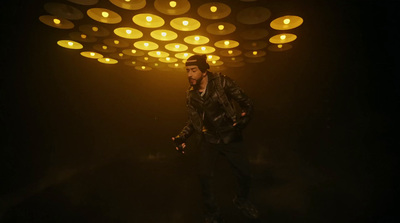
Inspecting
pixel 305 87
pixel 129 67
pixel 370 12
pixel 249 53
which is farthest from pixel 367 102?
pixel 129 67

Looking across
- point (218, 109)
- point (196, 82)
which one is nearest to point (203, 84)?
point (196, 82)

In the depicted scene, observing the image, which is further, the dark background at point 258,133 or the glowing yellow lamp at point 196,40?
the glowing yellow lamp at point 196,40

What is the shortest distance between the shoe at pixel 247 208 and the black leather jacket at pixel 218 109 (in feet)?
3.49

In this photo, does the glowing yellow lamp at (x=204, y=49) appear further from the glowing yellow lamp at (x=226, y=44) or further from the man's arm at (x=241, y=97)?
the man's arm at (x=241, y=97)

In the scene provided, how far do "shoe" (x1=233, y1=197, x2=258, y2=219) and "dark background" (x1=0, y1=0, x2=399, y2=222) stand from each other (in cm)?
13

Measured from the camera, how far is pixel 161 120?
6027 millimetres

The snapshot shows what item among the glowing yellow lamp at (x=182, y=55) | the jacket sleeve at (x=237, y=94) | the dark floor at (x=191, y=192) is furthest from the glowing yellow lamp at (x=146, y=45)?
the dark floor at (x=191, y=192)

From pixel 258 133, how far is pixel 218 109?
10.0 feet

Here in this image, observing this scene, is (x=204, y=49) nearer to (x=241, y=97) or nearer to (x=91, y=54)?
(x=241, y=97)

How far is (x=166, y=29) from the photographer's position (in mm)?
2908

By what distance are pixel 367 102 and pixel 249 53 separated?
2412mm

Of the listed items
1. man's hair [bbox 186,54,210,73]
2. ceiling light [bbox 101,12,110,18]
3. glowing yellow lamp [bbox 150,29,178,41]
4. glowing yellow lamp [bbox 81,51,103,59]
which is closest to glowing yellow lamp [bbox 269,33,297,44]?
man's hair [bbox 186,54,210,73]

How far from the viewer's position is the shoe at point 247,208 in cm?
267

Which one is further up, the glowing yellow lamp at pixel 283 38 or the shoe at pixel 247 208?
the glowing yellow lamp at pixel 283 38
